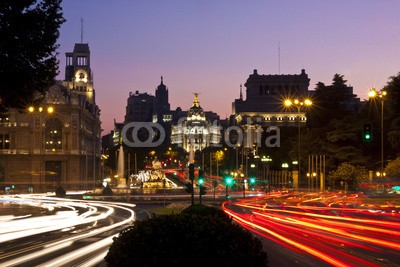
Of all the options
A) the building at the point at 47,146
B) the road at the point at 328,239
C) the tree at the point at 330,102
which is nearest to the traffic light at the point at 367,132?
the road at the point at 328,239

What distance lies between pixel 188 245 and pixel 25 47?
14864 millimetres

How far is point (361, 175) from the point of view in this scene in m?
69.0

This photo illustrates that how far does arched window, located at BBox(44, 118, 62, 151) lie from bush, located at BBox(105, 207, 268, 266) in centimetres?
9444

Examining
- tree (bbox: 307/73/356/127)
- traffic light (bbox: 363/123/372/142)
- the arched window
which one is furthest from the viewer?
the arched window

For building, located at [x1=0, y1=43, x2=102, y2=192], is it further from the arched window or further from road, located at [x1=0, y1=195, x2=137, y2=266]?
road, located at [x1=0, y1=195, x2=137, y2=266]

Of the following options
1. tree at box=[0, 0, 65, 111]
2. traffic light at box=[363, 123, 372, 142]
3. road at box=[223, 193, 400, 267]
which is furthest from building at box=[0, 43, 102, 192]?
Answer: tree at box=[0, 0, 65, 111]

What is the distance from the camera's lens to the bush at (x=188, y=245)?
888 cm

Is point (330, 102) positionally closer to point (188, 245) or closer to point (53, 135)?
point (53, 135)

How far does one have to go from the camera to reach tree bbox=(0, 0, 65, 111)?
21297mm

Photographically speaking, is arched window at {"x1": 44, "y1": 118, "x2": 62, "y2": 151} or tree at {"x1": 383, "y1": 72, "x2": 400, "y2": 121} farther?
arched window at {"x1": 44, "y1": 118, "x2": 62, "y2": 151}

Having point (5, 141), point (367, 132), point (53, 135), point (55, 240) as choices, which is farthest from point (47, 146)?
point (55, 240)

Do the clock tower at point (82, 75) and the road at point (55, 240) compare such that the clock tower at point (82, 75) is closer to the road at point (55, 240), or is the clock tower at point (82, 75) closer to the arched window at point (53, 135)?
the arched window at point (53, 135)

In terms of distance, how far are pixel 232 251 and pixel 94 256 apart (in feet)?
35.0

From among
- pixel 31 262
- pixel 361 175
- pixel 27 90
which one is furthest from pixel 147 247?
pixel 361 175
